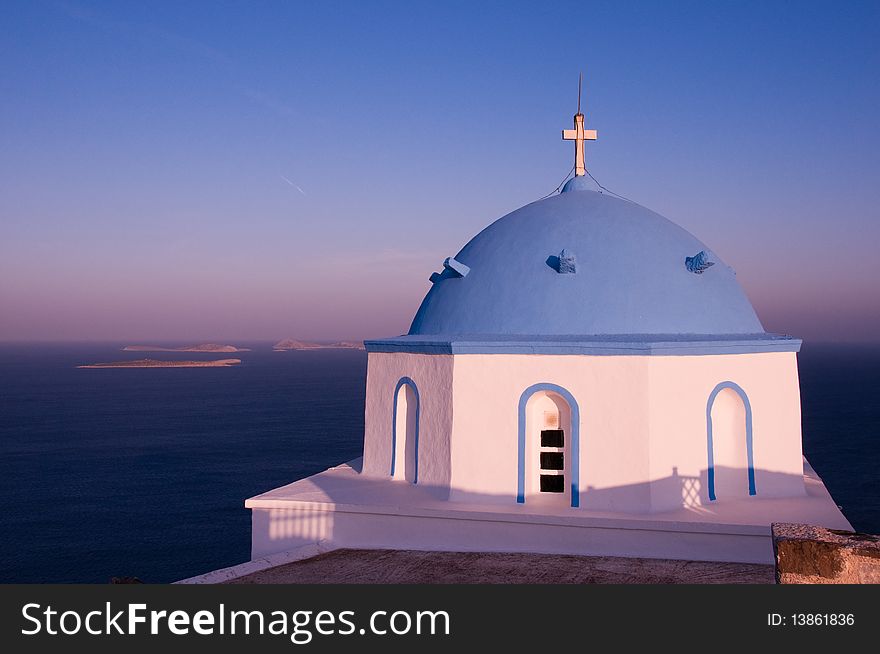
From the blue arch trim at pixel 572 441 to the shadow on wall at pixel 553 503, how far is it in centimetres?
11

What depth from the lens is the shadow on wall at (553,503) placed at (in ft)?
36.3

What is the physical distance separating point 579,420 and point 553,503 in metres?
1.28

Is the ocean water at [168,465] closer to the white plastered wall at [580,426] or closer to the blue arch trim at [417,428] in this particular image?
the blue arch trim at [417,428]

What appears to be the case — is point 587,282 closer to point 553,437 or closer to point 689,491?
point 553,437

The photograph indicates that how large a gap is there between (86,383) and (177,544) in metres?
91.9

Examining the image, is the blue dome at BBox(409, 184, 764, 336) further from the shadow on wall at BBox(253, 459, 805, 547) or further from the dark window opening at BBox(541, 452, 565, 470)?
the shadow on wall at BBox(253, 459, 805, 547)

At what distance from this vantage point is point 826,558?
203 inches

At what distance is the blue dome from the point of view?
1223 centimetres

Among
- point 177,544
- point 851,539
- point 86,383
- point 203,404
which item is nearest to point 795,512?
point 851,539

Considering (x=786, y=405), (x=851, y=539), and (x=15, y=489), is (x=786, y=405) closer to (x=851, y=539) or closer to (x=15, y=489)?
(x=851, y=539)

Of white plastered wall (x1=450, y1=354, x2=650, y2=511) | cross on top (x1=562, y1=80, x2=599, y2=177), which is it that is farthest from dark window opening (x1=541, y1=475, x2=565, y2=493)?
cross on top (x1=562, y1=80, x2=599, y2=177)

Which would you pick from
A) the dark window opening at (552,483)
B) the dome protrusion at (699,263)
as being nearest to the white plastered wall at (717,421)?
the dark window opening at (552,483)

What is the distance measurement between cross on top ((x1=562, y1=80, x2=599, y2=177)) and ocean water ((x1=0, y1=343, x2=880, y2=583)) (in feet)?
67.7

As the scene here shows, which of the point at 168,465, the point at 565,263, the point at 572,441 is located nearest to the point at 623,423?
the point at 572,441
